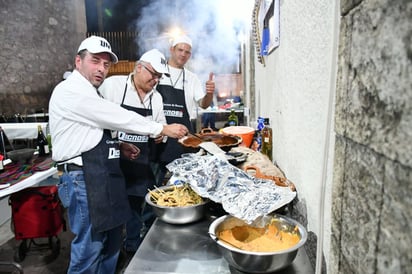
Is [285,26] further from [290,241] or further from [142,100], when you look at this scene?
[142,100]

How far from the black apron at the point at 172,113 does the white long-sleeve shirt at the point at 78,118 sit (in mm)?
1160

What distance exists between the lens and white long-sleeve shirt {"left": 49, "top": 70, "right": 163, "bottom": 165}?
7.04 ft

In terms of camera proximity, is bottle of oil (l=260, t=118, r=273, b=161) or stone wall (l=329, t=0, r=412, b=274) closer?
stone wall (l=329, t=0, r=412, b=274)

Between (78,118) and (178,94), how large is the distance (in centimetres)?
158

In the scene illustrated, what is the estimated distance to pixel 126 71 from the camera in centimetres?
1218

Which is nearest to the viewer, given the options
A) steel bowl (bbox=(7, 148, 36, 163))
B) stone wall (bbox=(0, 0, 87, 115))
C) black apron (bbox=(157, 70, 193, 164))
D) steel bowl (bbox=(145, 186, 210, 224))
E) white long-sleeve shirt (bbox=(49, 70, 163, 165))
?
steel bowl (bbox=(145, 186, 210, 224))

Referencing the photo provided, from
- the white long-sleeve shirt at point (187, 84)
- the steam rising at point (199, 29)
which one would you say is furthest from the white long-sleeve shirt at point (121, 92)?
the steam rising at point (199, 29)

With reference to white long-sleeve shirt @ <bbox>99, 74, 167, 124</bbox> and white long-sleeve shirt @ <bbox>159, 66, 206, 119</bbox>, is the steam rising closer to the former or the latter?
white long-sleeve shirt @ <bbox>159, 66, 206, 119</bbox>

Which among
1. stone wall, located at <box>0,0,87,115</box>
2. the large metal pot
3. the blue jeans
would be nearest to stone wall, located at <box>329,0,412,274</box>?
the large metal pot

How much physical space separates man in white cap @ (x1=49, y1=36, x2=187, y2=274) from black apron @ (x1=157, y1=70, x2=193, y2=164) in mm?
1026

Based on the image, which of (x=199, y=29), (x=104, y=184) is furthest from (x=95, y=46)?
(x=199, y=29)

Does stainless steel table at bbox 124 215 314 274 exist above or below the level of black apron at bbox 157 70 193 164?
below

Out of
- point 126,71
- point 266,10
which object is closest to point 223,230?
point 266,10

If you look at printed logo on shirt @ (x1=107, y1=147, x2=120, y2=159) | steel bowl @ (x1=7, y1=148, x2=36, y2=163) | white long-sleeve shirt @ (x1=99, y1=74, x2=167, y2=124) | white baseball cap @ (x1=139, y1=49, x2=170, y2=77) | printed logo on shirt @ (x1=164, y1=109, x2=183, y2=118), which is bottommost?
steel bowl @ (x1=7, y1=148, x2=36, y2=163)
